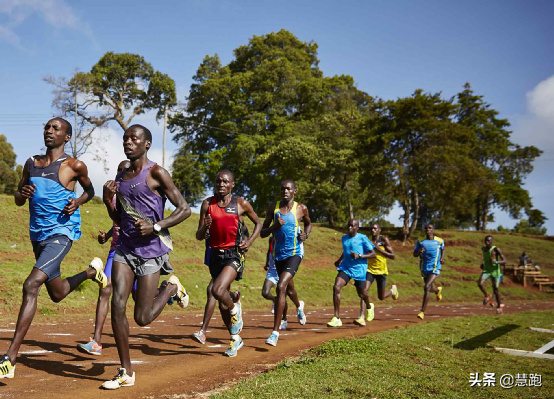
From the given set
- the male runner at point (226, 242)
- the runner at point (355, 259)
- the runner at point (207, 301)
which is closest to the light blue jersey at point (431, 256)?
the runner at point (355, 259)

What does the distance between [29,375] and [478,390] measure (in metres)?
4.68

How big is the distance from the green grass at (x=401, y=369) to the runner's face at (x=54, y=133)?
3.29m

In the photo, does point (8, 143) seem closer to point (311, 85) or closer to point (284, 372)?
point (311, 85)

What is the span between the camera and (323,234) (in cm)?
3284

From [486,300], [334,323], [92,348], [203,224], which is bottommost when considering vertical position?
[486,300]

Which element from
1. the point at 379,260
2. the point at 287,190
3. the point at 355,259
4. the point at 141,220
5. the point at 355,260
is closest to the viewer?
the point at 141,220

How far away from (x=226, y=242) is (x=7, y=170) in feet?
147

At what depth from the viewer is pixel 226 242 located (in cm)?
681

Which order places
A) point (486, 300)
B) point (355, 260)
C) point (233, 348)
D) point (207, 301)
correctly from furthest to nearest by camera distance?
point (486, 300) < point (355, 260) < point (207, 301) < point (233, 348)

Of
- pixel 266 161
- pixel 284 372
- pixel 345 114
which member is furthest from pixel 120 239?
pixel 345 114

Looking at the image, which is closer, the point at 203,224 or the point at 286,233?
the point at 203,224

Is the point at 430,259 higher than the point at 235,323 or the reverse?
higher

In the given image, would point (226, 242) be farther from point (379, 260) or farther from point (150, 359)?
point (379, 260)

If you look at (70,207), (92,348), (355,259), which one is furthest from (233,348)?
(355,259)
